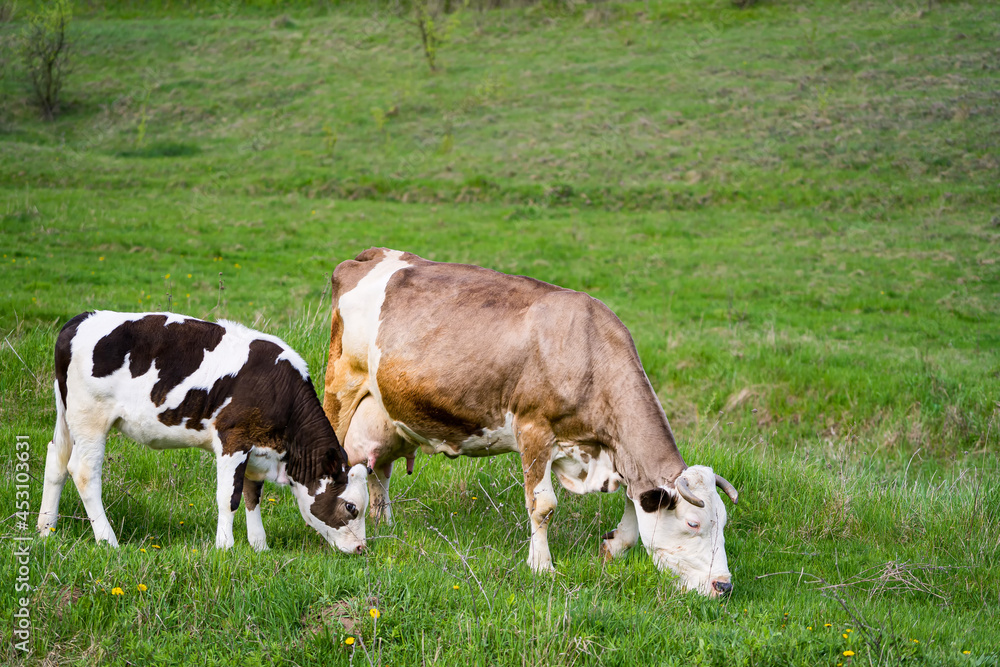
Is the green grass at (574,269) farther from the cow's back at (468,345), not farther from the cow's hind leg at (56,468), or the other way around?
the cow's back at (468,345)

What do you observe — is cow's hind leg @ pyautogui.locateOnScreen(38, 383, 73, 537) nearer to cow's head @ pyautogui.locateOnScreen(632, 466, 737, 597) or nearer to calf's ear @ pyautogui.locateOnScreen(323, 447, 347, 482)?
calf's ear @ pyautogui.locateOnScreen(323, 447, 347, 482)

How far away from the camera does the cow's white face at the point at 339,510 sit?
5.99 metres

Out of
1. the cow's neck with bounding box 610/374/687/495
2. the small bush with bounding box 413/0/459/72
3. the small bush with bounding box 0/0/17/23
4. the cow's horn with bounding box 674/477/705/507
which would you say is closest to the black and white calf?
the cow's neck with bounding box 610/374/687/495

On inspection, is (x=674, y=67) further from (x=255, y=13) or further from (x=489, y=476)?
(x=489, y=476)

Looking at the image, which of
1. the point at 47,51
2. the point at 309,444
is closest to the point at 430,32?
the point at 47,51

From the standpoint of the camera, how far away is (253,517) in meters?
5.89

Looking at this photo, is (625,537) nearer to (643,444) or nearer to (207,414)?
(643,444)

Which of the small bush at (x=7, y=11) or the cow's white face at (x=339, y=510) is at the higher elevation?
the small bush at (x=7, y=11)

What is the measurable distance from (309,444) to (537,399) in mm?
1773

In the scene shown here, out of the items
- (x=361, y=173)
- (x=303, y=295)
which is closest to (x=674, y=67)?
(x=361, y=173)

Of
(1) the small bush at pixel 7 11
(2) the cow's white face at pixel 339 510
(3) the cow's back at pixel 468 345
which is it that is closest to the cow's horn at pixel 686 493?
(3) the cow's back at pixel 468 345

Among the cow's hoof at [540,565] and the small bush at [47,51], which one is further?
the small bush at [47,51]

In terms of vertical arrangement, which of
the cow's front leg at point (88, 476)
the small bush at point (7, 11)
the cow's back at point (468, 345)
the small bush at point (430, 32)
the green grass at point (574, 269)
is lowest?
the green grass at point (574, 269)

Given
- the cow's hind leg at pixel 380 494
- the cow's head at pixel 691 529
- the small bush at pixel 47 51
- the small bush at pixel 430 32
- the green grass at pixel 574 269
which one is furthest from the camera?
the small bush at pixel 430 32
